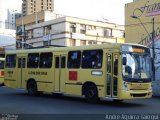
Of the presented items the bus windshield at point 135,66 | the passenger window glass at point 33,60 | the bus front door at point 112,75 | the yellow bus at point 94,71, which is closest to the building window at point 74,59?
the yellow bus at point 94,71

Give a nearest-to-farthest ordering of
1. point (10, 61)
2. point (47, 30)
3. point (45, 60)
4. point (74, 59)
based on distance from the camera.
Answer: point (74, 59)
point (45, 60)
point (10, 61)
point (47, 30)

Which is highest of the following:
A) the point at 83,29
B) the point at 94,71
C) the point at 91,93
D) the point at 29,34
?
the point at 83,29

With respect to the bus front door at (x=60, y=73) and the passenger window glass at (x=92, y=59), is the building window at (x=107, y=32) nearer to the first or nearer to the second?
the bus front door at (x=60, y=73)

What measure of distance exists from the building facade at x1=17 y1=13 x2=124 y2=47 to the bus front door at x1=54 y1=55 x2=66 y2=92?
55.9 m

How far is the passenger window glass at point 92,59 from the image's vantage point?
17.9m

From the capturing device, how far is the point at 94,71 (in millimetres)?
18000

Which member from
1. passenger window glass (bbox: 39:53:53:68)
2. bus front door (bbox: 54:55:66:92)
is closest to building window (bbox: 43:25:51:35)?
passenger window glass (bbox: 39:53:53:68)

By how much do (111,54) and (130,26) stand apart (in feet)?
77.2

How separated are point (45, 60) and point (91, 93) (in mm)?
4725

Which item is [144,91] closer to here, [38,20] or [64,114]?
[64,114]

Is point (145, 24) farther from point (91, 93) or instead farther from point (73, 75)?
point (91, 93)

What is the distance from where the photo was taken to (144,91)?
1720 centimetres

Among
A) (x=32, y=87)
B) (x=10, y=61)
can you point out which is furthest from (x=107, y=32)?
(x=32, y=87)

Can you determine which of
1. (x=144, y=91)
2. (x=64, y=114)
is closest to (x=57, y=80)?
(x=144, y=91)
